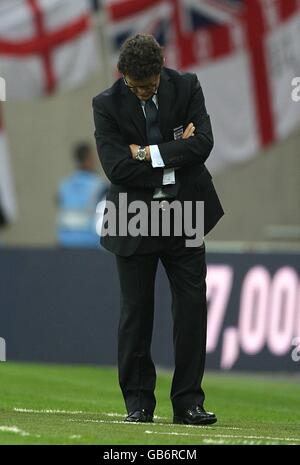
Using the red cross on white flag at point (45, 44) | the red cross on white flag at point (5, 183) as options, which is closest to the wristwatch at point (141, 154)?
the red cross on white flag at point (45, 44)

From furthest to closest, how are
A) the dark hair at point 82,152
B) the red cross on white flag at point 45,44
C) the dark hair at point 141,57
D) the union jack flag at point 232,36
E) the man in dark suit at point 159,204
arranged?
the union jack flag at point 232,36 → the red cross on white flag at point 45,44 → the dark hair at point 82,152 → the man in dark suit at point 159,204 → the dark hair at point 141,57

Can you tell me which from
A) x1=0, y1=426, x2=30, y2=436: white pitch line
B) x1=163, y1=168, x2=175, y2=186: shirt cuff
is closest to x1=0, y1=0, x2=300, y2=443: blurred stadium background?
x1=0, y1=426, x2=30, y2=436: white pitch line

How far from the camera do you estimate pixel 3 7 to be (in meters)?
17.4

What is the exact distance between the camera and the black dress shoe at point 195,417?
29.0 ft

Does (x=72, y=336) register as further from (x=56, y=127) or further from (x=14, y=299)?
(x=56, y=127)

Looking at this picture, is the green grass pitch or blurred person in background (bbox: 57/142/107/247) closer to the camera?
the green grass pitch

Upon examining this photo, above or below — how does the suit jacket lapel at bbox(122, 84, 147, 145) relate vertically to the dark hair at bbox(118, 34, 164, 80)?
below

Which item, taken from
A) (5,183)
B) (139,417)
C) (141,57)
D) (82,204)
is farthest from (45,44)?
(139,417)

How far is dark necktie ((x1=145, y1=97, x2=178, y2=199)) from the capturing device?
8781 millimetres

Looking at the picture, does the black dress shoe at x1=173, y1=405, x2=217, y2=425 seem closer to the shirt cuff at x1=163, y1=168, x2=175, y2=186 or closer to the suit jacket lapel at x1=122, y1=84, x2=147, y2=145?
the shirt cuff at x1=163, y1=168, x2=175, y2=186

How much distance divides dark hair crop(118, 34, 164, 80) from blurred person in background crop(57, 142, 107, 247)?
7.27 meters

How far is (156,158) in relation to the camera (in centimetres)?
870

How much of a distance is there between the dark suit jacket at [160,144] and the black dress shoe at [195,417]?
3.26 feet

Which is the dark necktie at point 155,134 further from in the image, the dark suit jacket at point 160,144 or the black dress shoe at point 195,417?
the black dress shoe at point 195,417
